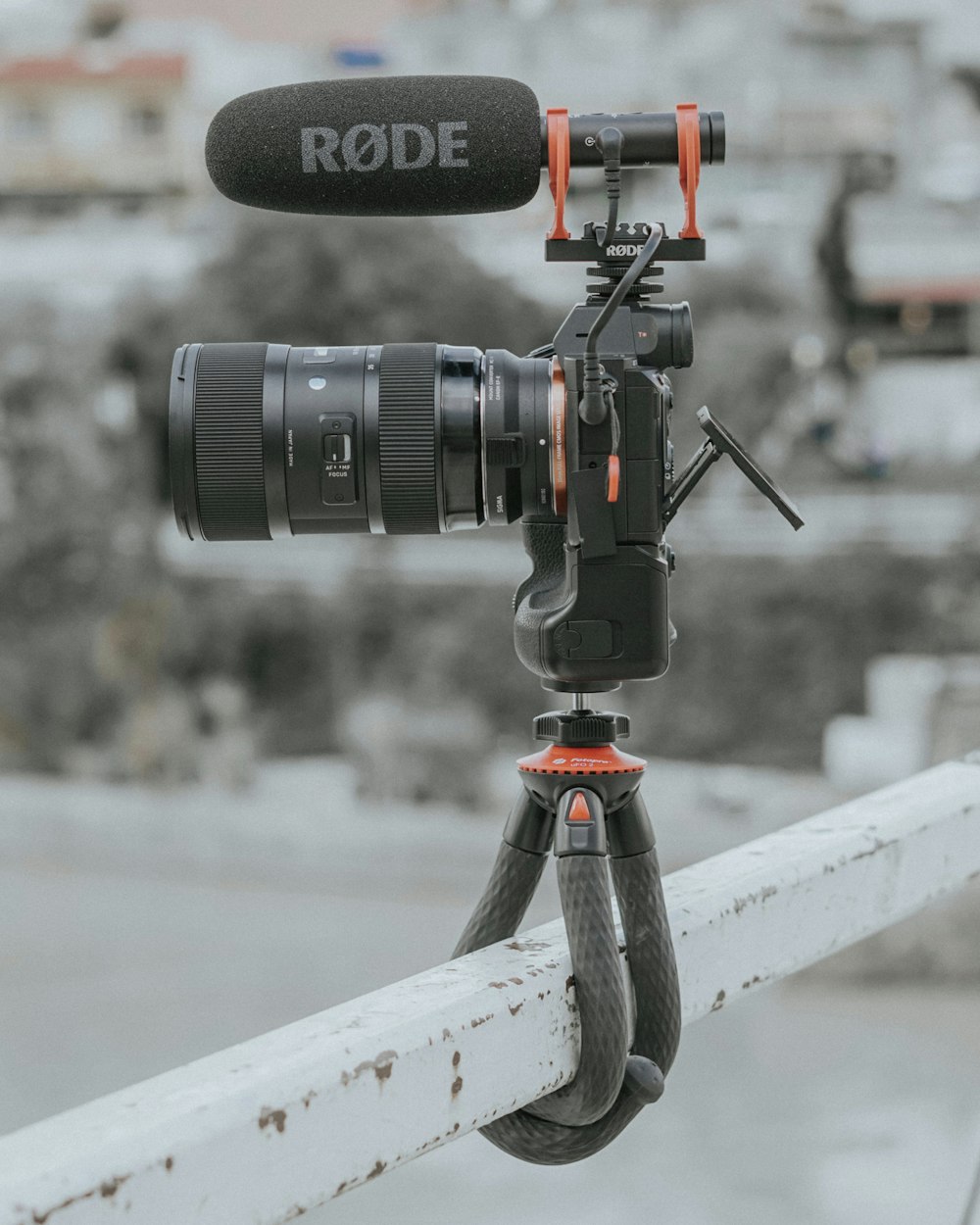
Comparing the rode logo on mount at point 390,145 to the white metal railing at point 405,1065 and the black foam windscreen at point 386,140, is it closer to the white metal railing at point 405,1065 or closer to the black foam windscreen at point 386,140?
the black foam windscreen at point 386,140

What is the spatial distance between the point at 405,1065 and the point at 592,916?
6.3 inches

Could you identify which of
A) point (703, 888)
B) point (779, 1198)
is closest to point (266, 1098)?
point (703, 888)

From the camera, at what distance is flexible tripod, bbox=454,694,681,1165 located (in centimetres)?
70

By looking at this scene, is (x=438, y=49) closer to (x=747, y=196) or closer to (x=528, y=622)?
(x=747, y=196)

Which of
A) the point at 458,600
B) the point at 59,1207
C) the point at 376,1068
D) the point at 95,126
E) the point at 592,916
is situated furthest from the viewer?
the point at 95,126

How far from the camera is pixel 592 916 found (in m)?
0.72

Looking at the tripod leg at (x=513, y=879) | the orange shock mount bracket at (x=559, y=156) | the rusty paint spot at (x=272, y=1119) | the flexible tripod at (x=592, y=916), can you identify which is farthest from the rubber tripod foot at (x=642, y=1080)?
the orange shock mount bracket at (x=559, y=156)

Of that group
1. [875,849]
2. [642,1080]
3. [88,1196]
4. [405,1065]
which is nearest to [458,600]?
[875,849]

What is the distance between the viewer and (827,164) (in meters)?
9.80

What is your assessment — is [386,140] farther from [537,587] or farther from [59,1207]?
[59,1207]

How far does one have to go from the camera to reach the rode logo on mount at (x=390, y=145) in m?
0.76

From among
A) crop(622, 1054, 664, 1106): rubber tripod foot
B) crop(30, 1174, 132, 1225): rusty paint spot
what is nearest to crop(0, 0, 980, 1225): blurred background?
crop(622, 1054, 664, 1106): rubber tripod foot

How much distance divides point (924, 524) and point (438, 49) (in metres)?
6.53

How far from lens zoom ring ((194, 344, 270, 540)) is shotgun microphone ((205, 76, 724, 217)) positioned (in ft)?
0.29
